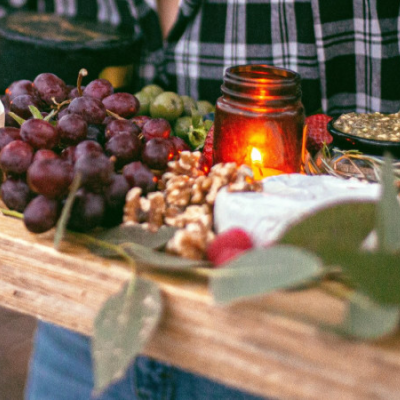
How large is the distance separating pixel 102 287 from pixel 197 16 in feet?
2.84

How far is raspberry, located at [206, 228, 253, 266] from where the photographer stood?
405mm

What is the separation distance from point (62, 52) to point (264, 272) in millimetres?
789

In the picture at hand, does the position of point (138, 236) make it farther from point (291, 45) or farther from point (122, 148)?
point (291, 45)

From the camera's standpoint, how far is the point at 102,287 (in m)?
0.43

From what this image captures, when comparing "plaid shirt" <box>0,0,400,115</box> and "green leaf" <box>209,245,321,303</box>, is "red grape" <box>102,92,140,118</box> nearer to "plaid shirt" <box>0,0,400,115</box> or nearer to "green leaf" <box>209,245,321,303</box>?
"green leaf" <box>209,245,321,303</box>

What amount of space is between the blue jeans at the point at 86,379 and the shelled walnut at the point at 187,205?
0.20 m

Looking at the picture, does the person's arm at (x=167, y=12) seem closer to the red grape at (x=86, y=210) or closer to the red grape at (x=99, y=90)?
the red grape at (x=99, y=90)

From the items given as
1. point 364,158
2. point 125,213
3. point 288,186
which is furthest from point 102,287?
point 364,158

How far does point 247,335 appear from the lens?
0.37 metres

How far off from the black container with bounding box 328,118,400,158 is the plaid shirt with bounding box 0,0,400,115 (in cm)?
47

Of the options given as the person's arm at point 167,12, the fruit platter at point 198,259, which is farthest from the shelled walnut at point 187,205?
the person's arm at point 167,12

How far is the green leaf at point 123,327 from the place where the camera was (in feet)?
1.14

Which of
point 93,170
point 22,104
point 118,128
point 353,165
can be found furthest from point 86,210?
point 353,165

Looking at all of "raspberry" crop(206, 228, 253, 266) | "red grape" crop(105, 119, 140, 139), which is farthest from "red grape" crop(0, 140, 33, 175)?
"raspberry" crop(206, 228, 253, 266)
